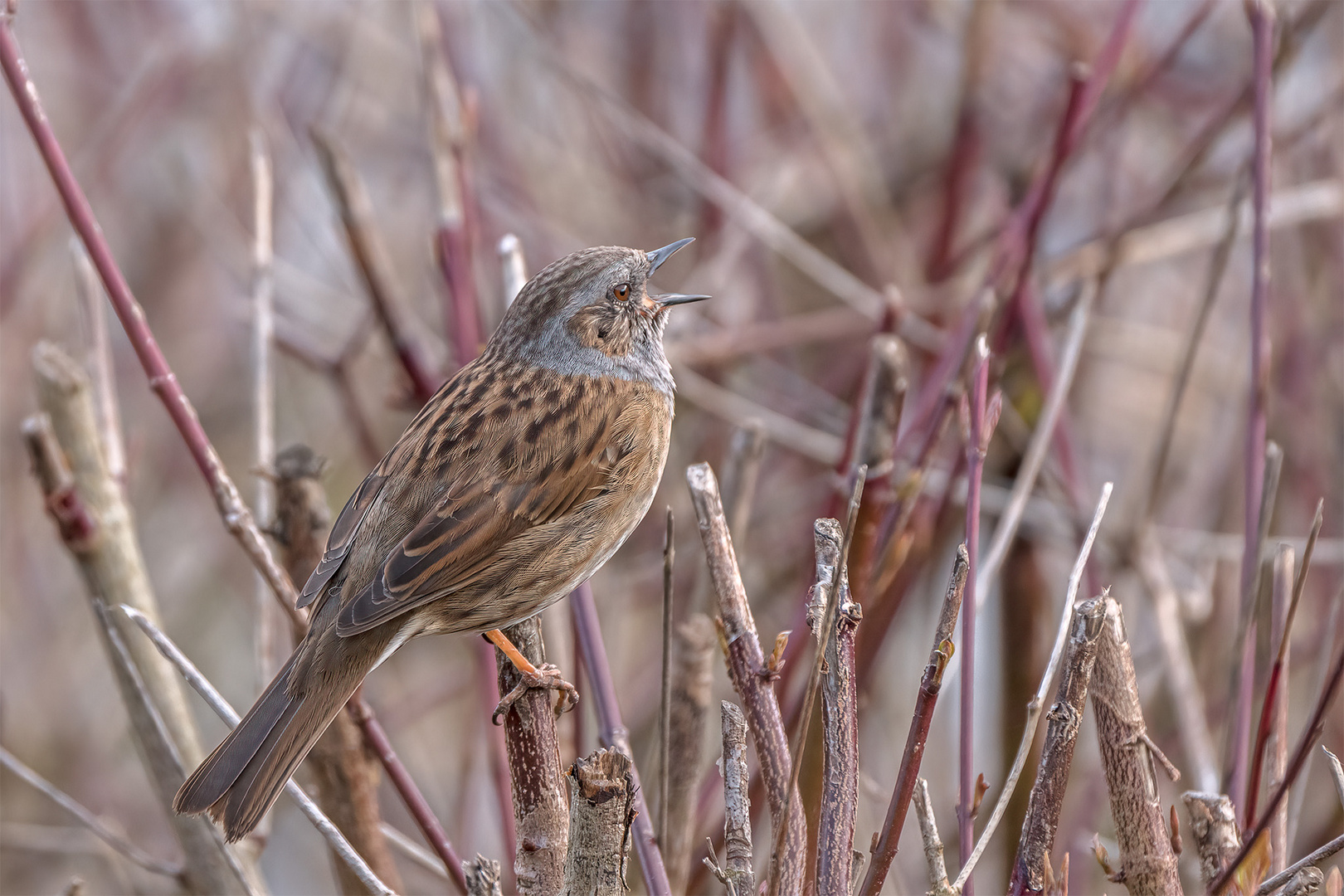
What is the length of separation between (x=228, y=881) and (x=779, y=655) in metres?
1.22

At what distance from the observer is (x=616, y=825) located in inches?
60.6

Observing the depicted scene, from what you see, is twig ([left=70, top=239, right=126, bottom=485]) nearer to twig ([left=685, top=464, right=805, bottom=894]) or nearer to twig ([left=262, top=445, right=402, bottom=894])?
twig ([left=262, top=445, right=402, bottom=894])

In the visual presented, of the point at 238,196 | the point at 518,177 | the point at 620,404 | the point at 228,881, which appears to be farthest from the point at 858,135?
the point at 228,881

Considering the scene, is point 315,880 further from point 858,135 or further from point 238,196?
point 858,135

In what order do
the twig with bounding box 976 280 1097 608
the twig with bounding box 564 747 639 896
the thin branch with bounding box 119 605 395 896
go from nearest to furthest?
the twig with bounding box 564 747 639 896
the thin branch with bounding box 119 605 395 896
the twig with bounding box 976 280 1097 608

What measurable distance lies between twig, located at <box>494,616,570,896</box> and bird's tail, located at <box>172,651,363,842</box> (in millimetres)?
376

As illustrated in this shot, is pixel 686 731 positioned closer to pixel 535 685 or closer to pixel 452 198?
pixel 535 685

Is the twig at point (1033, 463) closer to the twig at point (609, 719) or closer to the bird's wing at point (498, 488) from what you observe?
the twig at point (609, 719)

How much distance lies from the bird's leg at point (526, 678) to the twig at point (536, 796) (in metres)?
0.03

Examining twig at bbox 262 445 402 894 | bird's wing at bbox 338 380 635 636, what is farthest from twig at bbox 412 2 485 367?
twig at bbox 262 445 402 894

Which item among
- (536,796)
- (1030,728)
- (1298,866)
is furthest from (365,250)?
(1298,866)

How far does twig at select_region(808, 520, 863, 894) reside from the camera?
1.46 m

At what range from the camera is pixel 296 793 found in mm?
1655

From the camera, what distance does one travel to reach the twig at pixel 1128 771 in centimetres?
159
